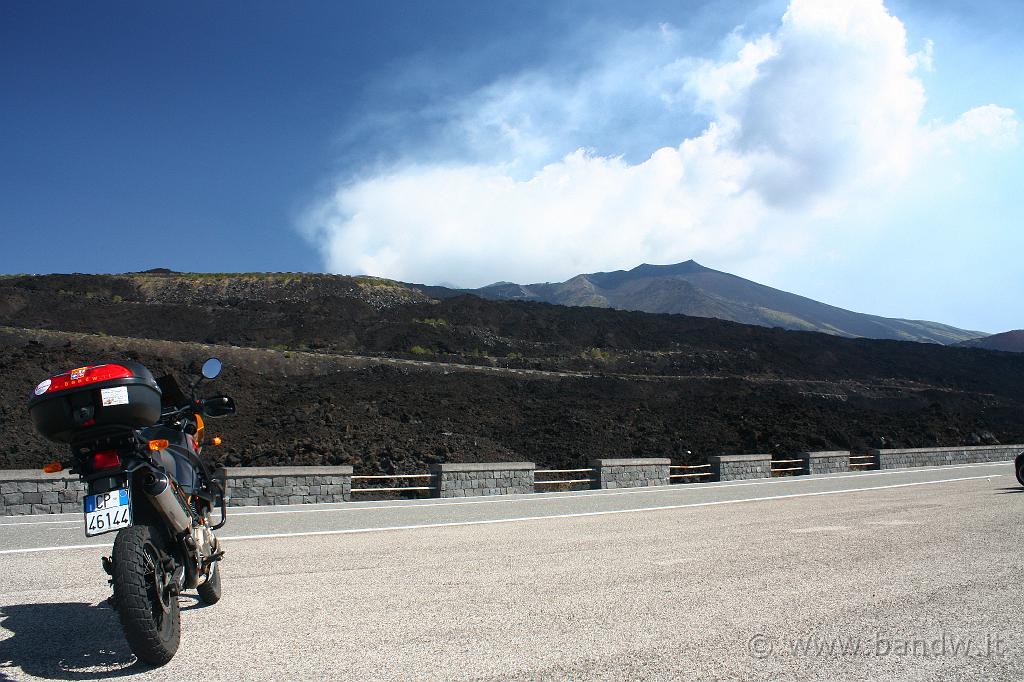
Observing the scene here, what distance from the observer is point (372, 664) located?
4.13m

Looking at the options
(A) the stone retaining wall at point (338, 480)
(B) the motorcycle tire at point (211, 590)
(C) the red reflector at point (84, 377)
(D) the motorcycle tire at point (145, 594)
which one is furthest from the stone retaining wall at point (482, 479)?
(C) the red reflector at point (84, 377)

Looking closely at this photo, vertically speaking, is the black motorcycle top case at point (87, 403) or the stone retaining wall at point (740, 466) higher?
the black motorcycle top case at point (87, 403)

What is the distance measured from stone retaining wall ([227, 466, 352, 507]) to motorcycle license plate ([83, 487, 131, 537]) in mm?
10185

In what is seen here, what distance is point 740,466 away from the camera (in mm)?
22984

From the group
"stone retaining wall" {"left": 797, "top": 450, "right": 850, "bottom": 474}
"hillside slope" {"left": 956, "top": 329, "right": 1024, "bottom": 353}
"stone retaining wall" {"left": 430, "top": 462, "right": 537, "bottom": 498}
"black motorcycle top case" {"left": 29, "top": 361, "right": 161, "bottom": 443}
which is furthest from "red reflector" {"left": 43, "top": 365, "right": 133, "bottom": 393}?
"hillside slope" {"left": 956, "top": 329, "right": 1024, "bottom": 353}

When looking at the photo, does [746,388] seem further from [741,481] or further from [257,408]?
[257,408]

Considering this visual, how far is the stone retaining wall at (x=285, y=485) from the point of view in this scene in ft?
46.3

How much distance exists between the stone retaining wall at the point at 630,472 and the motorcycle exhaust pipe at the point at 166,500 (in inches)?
622

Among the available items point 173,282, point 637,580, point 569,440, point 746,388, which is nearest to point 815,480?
point 569,440

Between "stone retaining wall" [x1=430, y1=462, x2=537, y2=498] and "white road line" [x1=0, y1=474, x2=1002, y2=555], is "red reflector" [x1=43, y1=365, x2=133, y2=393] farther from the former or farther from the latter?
"stone retaining wall" [x1=430, y1=462, x2=537, y2=498]

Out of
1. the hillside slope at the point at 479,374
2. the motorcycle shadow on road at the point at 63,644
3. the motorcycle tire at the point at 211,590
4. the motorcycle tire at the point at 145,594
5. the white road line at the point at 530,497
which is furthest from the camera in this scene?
the hillside slope at the point at 479,374

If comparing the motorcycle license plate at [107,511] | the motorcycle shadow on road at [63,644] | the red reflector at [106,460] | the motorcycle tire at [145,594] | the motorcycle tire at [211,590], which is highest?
the red reflector at [106,460]

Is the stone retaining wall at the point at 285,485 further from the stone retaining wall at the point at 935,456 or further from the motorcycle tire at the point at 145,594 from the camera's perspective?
the stone retaining wall at the point at 935,456

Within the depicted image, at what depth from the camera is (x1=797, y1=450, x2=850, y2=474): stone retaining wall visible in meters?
25.1
